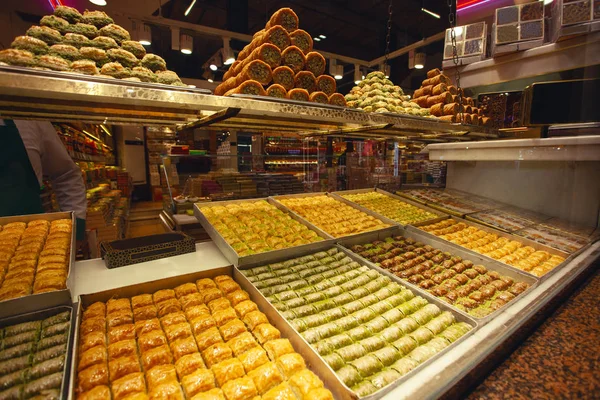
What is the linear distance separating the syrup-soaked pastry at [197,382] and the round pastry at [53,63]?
162 centimetres

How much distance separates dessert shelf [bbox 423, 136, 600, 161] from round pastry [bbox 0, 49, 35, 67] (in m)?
4.66

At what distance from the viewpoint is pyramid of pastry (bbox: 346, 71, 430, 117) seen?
3.07 m

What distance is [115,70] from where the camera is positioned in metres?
1.56

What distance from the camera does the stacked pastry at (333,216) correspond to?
2932 mm

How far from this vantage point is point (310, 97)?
2.33m

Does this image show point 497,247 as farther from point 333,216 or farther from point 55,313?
point 55,313

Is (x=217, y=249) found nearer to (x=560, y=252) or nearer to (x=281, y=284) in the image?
(x=281, y=284)

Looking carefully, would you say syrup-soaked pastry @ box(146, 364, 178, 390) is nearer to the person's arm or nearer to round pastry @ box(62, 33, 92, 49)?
round pastry @ box(62, 33, 92, 49)

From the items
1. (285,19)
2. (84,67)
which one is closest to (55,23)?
(84,67)

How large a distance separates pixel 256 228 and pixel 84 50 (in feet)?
5.96

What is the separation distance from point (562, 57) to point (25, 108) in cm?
663

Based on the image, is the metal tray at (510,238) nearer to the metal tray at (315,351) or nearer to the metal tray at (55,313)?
the metal tray at (315,351)

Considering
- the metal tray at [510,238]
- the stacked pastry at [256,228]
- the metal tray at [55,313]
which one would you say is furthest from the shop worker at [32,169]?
the metal tray at [510,238]

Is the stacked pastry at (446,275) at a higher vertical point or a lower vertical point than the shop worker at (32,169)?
lower
